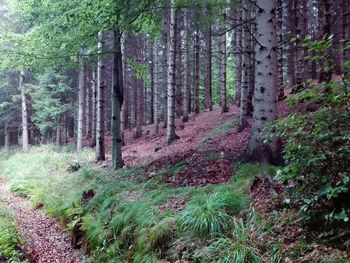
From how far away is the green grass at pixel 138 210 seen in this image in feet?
17.9

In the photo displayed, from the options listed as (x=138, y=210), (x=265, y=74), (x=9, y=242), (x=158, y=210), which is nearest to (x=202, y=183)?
(x=158, y=210)

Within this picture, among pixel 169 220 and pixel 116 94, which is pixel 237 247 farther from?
pixel 116 94

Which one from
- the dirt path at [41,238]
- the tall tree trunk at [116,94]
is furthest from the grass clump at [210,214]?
the tall tree trunk at [116,94]

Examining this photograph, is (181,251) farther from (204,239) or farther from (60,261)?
(60,261)

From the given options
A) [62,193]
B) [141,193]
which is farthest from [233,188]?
[62,193]

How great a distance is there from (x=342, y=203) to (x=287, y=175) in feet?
2.18

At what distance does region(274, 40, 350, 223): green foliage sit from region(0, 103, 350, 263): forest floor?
1.43ft

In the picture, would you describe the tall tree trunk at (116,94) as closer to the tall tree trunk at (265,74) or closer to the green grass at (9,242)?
the green grass at (9,242)

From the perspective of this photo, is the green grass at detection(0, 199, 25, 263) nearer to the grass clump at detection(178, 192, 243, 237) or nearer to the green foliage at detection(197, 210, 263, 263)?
the grass clump at detection(178, 192, 243, 237)

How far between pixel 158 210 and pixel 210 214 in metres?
1.57

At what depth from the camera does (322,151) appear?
4.11 meters

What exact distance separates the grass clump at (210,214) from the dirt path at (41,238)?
2997mm

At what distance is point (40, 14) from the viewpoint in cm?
1020

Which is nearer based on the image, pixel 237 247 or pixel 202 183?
pixel 237 247
